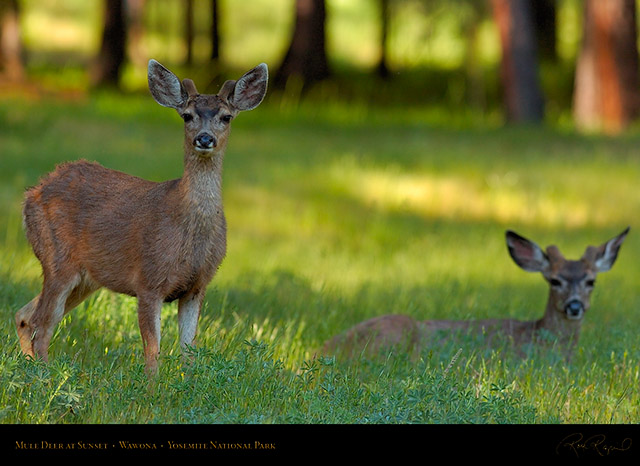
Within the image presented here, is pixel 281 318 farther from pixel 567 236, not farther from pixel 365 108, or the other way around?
pixel 365 108

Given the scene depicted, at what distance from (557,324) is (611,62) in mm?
15041

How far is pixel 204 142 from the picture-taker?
6379mm

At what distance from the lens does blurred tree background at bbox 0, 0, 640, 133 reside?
23.0m

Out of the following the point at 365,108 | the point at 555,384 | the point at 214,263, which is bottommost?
the point at 365,108

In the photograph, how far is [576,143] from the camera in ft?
66.2

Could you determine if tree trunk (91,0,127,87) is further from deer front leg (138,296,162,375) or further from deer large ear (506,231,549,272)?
deer front leg (138,296,162,375)

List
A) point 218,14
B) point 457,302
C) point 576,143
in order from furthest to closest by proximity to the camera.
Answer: point 218,14, point 576,143, point 457,302

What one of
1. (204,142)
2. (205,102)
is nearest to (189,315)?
(204,142)

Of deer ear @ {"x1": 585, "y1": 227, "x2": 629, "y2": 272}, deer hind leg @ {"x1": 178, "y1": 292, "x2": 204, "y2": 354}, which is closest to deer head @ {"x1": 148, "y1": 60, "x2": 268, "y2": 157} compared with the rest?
deer hind leg @ {"x1": 178, "y1": 292, "x2": 204, "y2": 354}

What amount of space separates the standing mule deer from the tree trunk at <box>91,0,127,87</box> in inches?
874

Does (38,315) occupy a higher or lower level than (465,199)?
higher

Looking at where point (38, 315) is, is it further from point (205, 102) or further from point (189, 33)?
point (189, 33)

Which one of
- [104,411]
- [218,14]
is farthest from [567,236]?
[218,14]
